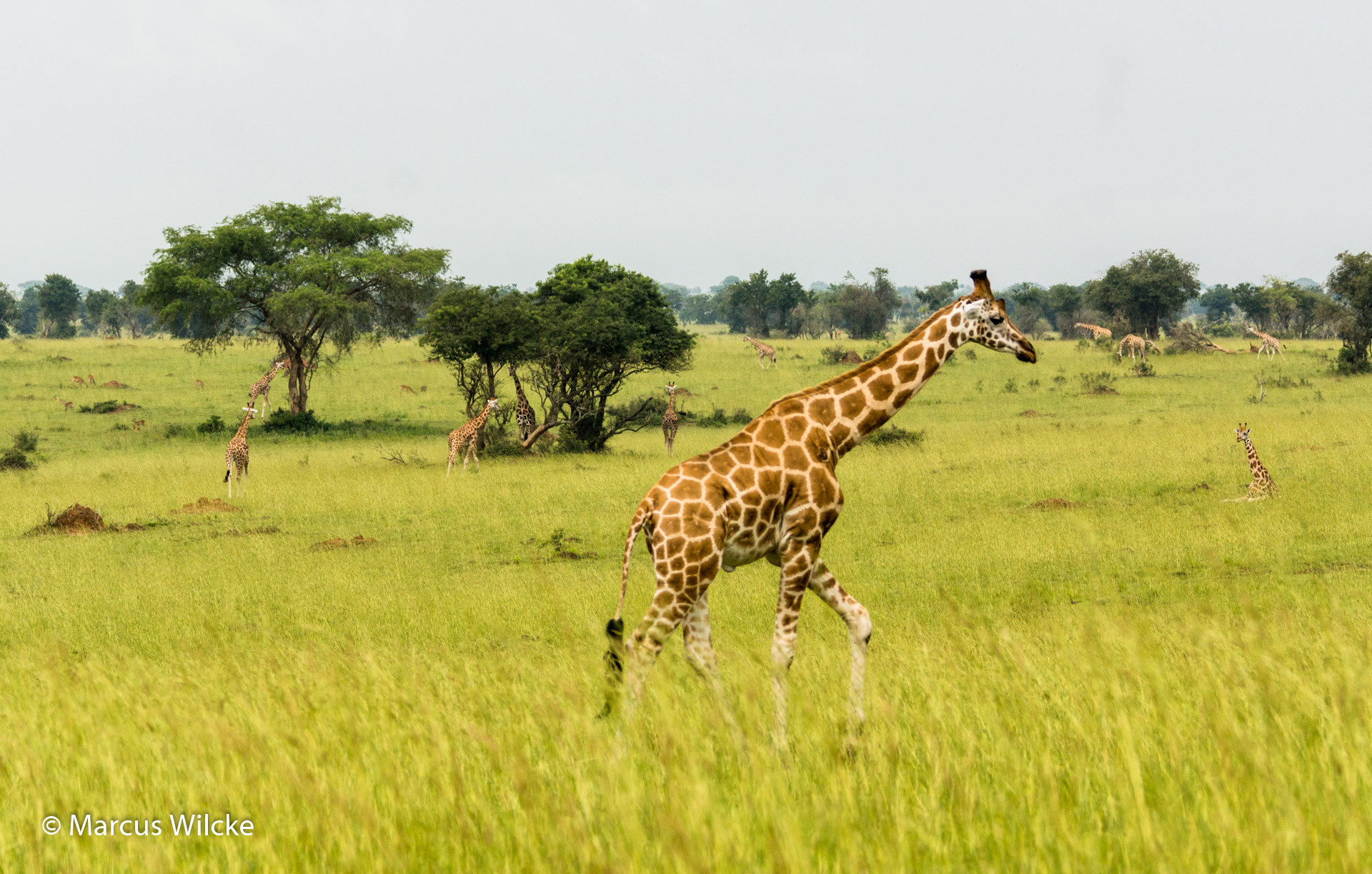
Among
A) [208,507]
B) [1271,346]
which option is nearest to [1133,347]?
[1271,346]

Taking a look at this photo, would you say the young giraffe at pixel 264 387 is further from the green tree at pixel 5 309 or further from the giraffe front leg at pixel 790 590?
the green tree at pixel 5 309

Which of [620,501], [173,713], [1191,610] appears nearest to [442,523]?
[620,501]

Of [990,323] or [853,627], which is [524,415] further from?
[853,627]

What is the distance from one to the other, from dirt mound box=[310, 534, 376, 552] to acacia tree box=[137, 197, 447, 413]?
18982 mm

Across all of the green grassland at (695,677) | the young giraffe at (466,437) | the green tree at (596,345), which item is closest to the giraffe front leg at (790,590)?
the green grassland at (695,677)

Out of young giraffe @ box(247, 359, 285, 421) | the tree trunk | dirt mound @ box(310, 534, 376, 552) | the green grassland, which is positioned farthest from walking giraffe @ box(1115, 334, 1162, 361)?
dirt mound @ box(310, 534, 376, 552)

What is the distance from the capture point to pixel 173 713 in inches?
192

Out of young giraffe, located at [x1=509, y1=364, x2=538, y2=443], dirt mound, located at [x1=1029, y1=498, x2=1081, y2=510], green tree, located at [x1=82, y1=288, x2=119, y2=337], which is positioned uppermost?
green tree, located at [x1=82, y1=288, x2=119, y2=337]

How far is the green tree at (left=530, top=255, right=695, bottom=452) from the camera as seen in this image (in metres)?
27.4

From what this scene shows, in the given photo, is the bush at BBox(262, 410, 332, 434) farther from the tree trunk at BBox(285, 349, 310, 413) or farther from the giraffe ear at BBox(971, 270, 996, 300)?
the giraffe ear at BBox(971, 270, 996, 300)

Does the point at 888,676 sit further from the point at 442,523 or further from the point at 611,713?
the point at 442,523

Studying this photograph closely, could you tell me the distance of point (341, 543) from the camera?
51.4 ft

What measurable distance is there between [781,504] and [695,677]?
3.95 ft

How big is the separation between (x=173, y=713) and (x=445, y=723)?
1.18 meters
